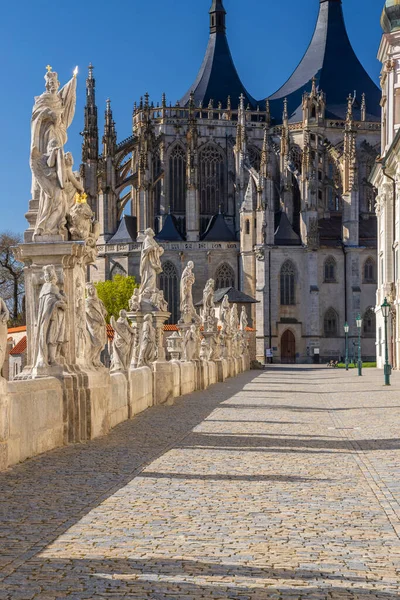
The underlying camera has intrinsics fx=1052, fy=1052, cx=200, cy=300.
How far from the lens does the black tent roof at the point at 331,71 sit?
93.9m

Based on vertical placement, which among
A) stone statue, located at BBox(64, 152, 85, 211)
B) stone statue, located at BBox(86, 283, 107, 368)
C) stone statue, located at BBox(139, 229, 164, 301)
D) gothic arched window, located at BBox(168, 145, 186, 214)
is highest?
gothic arched window, located at BBox(168, 145, 186, 214)

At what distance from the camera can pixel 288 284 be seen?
265ft

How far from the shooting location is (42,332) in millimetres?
12477

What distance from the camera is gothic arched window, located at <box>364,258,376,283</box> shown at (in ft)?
266

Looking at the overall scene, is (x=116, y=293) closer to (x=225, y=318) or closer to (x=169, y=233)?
(x=169, y=233)

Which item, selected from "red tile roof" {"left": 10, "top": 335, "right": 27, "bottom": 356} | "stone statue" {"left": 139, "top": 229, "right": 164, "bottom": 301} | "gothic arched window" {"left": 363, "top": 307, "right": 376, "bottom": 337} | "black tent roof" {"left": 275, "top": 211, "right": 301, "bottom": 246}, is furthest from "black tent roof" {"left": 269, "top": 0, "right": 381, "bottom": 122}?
"stone statue" {"left": 139, "top": 229, "right": 164, "bottom": 301}

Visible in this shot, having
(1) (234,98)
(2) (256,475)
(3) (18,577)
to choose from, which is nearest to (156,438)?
(2) (256,475)

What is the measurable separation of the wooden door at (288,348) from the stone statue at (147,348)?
5834 centimetres

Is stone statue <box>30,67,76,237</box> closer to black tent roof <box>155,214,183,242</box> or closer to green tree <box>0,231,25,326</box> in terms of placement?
green tree <box>0,231,25,326</box>

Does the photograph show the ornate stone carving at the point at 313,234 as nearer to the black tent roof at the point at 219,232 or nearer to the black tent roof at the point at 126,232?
the black tent roof at the point at 219,232

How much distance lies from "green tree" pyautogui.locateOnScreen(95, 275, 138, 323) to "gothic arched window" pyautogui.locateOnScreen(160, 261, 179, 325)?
188 inches

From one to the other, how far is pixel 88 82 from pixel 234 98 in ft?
53.2

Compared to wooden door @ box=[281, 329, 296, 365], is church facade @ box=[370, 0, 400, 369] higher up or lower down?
higher up

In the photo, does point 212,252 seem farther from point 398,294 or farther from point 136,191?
point 398,294
